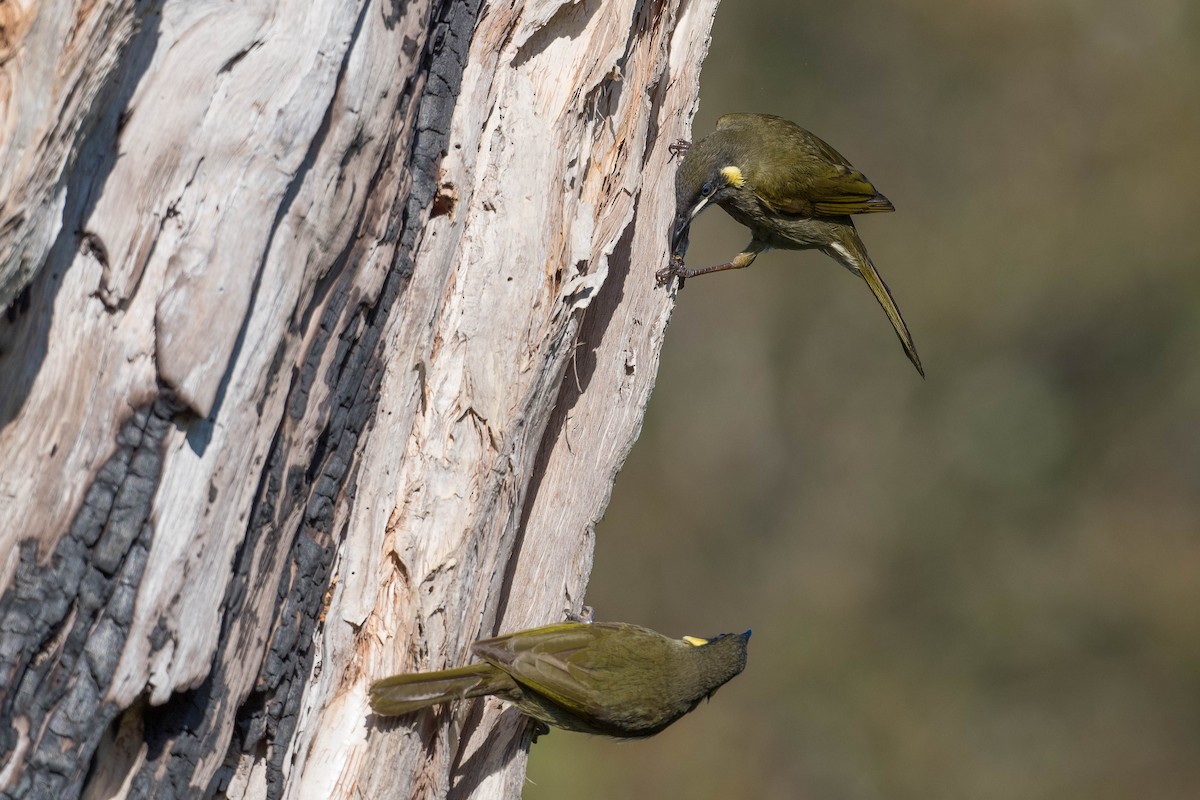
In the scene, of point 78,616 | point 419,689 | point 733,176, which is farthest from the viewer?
point 733,176

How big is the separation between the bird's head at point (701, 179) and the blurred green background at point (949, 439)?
5.07 meters

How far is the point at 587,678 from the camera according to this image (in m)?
3.68

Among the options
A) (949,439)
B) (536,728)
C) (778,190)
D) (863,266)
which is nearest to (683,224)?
(778,190)

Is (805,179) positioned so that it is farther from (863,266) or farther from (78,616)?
(78,616)

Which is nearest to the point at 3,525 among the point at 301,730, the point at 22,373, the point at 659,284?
the point at 22,373

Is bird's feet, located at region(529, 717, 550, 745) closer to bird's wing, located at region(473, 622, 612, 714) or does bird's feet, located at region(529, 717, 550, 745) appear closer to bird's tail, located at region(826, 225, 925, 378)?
bird's wing, located at region(473, 622, 612, 714)

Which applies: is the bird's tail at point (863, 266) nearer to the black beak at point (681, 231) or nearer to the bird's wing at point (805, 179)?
the bird's wing at point (805, 179)

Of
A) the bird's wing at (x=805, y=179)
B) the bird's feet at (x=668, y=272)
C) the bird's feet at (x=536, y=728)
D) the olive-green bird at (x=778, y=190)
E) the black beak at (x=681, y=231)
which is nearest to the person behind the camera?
the bird's feet at (x=536, y=728)

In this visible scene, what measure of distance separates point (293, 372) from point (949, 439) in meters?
9.21

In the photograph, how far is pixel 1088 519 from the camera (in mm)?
10383

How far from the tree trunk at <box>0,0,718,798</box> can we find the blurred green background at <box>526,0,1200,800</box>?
667 cm

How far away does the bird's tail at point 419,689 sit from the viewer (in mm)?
2965

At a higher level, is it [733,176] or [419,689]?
[733,176]

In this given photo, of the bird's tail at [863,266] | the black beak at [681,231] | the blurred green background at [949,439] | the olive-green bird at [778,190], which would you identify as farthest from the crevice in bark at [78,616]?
the blurred green background at [949,439]
